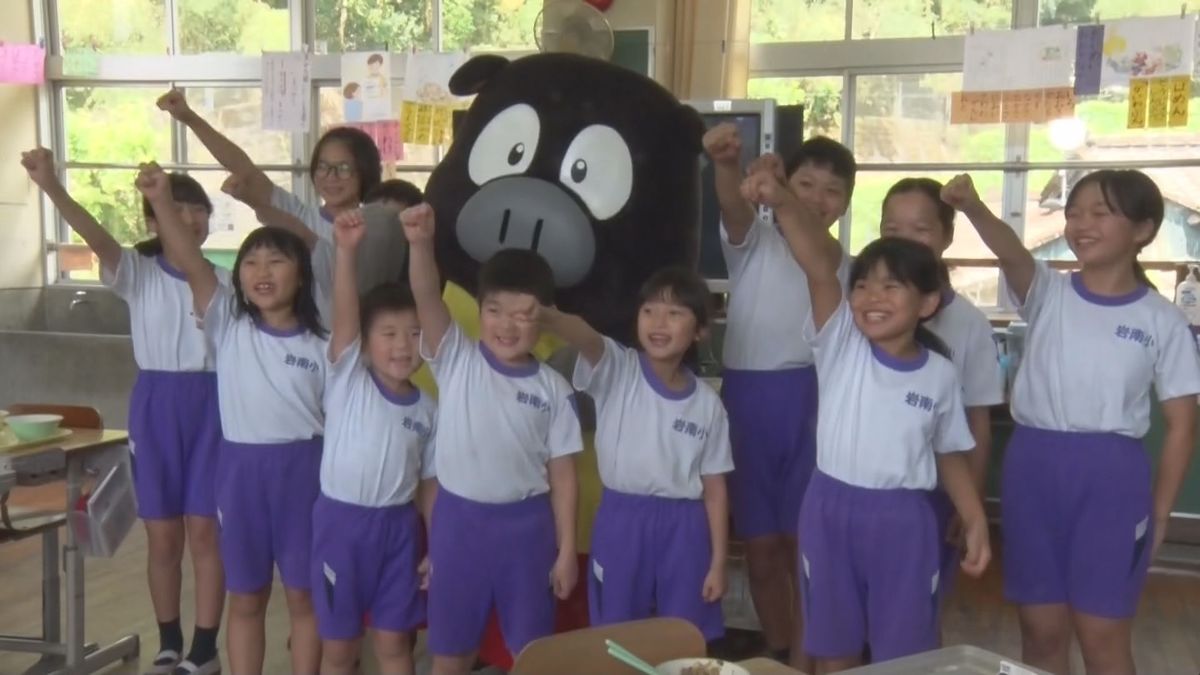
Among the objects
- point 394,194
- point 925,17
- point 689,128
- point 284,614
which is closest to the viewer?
point 689,128

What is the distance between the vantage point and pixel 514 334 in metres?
2.01

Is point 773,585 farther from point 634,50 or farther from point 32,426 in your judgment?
point 634,50

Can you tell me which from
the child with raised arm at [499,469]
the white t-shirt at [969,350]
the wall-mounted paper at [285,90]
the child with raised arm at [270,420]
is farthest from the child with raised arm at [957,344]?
the wall-mounted paper at [285,90]

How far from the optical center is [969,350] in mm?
2176

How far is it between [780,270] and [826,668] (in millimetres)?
837

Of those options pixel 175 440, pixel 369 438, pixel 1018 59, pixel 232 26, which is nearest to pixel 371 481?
pixel 369 438

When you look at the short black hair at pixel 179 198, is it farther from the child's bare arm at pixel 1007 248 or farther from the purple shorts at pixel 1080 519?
the purple shorts at pixel 1080 519

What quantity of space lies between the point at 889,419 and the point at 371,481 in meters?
Answer: 0.98

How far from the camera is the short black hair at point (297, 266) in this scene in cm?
222

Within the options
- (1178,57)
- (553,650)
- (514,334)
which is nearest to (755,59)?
(1178,57)

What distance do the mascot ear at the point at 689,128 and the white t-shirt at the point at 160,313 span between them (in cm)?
111

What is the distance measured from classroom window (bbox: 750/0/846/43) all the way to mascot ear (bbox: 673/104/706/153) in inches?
89.5

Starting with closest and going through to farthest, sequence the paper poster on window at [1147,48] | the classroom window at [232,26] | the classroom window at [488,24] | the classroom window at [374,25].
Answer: the paper poster on window at [1147,48]
the classroom window at [488,24]
the classroom window at [374,25]
the classroom window at [232,26]

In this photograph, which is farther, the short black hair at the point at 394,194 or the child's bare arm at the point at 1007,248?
the short black hair at the point at 394,194
